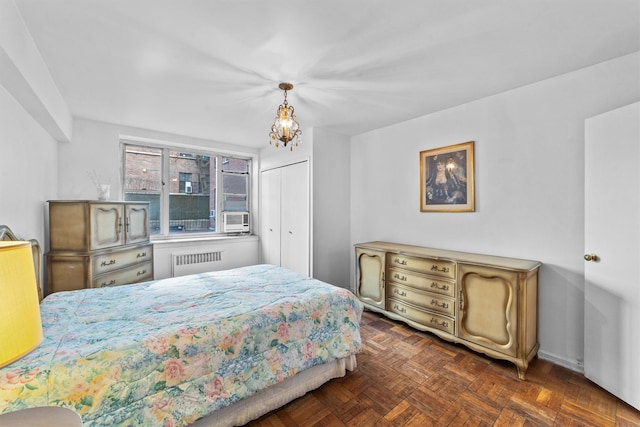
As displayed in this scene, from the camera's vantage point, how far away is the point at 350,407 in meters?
1.88

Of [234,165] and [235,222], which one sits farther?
[234,165]

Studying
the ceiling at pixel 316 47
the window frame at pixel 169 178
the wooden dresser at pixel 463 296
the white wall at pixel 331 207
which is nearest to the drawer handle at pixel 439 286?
the wooden dresser at pixel 463 296

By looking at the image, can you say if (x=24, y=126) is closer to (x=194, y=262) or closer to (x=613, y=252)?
(x=194, y=262)

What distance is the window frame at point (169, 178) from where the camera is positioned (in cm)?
402

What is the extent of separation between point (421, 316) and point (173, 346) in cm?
237

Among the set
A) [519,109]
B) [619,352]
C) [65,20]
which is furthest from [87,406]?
[519,109]

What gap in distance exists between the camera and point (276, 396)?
1832mm

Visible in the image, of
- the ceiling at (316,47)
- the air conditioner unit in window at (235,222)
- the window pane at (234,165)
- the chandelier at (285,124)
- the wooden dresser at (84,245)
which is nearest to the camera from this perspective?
the ceiling at (316,47)

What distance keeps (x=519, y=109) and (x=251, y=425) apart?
334 centimetres

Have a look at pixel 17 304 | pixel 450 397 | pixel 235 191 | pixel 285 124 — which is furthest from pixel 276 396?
pixel 235 191

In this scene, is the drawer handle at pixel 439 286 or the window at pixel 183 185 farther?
the window at pixel 183 185

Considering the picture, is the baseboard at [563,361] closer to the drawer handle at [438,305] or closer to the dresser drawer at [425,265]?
the drawer handle at [438,305]

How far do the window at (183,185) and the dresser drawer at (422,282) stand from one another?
313cm

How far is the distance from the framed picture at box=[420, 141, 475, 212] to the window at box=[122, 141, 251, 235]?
10.7ft
